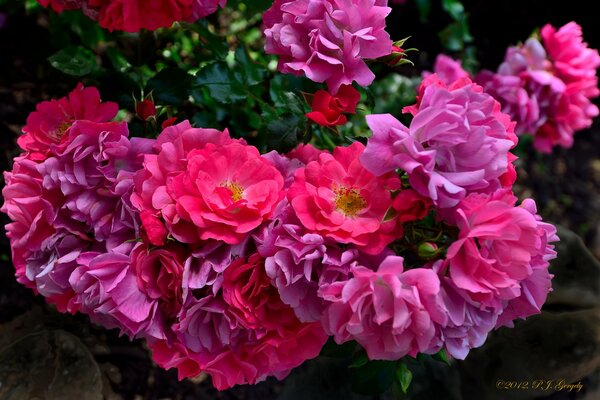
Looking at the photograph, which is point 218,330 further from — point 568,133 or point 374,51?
point 568,133

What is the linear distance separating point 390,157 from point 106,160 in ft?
1.85

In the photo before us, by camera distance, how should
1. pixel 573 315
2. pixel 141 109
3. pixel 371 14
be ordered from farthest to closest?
pixel 573 315 → pixel 141 109 → pixel 371 14

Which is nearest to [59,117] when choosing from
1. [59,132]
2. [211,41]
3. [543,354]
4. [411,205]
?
[59,132]

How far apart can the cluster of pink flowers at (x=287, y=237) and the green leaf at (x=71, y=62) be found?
329mm

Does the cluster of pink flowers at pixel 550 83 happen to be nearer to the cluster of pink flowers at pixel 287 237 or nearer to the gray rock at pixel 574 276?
the gray rock at pixel 574 276

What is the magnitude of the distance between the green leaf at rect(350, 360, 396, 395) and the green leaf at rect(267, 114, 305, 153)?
509 millimetres

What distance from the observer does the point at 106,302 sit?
3.76 ft

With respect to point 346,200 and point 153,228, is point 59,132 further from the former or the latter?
point 346,200

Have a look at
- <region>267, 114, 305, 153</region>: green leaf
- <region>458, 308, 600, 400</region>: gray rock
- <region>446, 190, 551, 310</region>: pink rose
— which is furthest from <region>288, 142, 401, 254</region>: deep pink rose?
<region>458, 308, 600, 400</region>: gray rock

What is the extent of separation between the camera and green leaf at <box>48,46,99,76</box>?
5.08ft

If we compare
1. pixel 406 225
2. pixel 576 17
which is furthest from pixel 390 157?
pixel 576 17

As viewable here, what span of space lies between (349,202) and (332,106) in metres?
0.21

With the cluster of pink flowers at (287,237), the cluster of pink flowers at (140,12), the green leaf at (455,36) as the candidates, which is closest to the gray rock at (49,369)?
the cluster of pink flowers at (287,237)

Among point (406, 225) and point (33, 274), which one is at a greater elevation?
point (406, 225)
